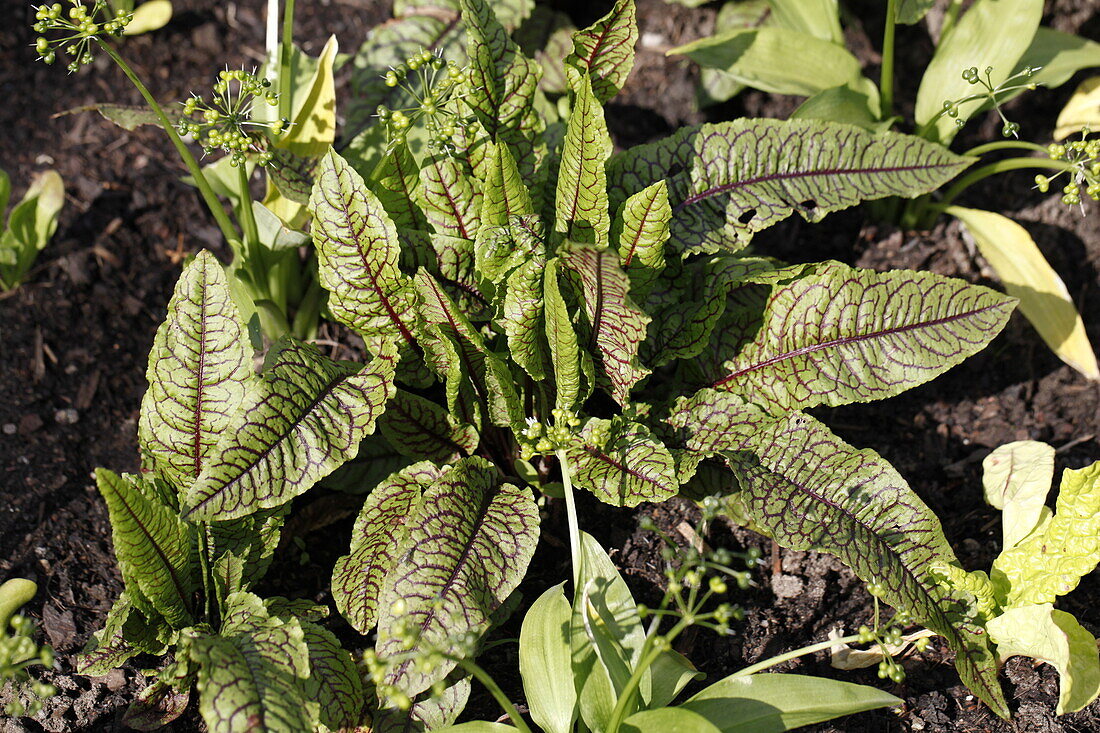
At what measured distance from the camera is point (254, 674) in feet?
7.36

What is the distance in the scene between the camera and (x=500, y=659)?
2.82 meters

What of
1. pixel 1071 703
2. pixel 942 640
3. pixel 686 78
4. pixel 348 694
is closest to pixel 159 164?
pixel 686 78

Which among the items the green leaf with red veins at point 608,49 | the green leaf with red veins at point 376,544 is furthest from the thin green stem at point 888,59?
the green leaf with red veins at point 376,544

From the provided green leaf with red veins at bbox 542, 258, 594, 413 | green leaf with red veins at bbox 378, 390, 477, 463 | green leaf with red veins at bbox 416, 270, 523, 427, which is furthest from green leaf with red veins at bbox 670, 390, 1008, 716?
green leaf with red veins at bbox 378, 390, 477, 463

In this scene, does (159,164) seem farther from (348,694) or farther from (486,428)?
(348,694)

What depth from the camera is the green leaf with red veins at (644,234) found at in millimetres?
2568

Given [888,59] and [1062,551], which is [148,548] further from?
[888,59]

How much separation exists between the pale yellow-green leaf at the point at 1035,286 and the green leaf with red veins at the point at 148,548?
9.53ft

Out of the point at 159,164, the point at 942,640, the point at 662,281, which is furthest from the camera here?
the point at 159,164

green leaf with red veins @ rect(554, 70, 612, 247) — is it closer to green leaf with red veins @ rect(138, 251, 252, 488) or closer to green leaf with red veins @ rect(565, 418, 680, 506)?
green leaf with red veins @ rect(565, 418, 680, 506)

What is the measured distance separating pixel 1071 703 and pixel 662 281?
5.24 ft

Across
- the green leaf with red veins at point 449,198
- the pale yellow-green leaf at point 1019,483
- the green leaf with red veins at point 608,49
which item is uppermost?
the green leaf with red veins at point 608,49

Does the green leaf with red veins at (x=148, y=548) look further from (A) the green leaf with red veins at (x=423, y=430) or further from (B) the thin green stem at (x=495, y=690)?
(B) the thin green stem at (x=495, y=690)

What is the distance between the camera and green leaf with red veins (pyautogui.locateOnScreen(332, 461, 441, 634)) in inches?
102
